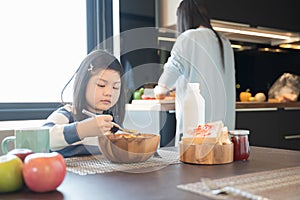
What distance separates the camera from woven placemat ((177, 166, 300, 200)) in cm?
A: 63

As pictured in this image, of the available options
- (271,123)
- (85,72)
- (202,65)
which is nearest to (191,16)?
(202,65)

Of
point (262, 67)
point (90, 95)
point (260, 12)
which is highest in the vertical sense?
point (260, 12)

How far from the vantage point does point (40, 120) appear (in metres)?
2.35

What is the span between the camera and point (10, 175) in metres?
0.67

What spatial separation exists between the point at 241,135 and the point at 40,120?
1.63m

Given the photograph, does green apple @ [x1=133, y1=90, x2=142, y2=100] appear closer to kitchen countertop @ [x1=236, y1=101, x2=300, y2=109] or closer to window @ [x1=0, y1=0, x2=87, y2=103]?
window @ [x1=0, y1=0, x2=87, y2=103]

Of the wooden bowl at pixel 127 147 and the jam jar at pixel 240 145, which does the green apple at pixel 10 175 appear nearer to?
the wooden bowl at pixel 127 147

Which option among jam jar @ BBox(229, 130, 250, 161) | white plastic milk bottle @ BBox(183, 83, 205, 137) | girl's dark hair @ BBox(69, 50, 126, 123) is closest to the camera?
jam jar @ BBox(229, 130, 250, 161)

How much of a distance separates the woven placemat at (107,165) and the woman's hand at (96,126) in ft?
0.26

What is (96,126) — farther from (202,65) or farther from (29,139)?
(202,65)

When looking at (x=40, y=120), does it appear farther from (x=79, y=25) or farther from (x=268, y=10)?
(x=268, y=10)

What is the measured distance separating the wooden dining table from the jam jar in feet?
0.07

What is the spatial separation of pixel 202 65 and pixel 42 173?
54.0 inches

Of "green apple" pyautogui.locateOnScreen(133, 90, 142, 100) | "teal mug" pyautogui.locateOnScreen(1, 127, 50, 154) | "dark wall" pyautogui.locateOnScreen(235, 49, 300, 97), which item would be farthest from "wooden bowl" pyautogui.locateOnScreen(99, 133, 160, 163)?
"dark wall" pyautogui.locateOnScreen(235, 49, 300, 97)
